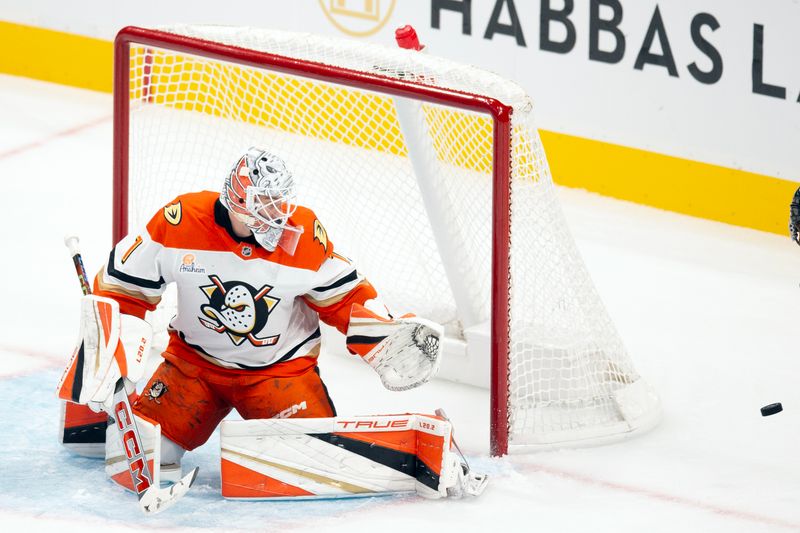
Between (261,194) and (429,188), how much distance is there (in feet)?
3.13

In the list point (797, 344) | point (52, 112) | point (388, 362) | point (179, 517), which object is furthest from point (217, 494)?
point (52, 112)

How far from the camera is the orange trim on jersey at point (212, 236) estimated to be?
427 centimetres

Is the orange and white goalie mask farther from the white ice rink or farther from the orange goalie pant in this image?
the white ice rink

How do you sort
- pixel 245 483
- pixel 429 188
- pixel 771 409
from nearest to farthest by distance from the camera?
pixel 245 483 → pixel 771 409 → pixel 429 188

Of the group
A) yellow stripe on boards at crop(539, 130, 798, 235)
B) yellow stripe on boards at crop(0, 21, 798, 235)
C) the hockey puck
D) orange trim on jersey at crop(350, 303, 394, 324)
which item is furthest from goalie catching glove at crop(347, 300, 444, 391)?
yellow stripe on boards at crop(539, 130, 798, 235)

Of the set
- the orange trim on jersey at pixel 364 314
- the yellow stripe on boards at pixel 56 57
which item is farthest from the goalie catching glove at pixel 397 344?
the yellow stripe on boards at pixel 56 57

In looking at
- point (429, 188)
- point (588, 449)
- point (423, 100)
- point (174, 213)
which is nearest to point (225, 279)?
point (174, 213)

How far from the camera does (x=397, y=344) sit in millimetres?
4328

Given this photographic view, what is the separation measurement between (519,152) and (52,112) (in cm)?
354

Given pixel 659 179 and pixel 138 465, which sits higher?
pixel 659 179

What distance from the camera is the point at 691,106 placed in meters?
6.24

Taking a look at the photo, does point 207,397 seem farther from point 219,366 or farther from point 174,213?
point 174,213

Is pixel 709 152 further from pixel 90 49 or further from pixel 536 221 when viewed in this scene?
pixel 90 49

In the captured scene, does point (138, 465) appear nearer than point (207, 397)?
Yes
